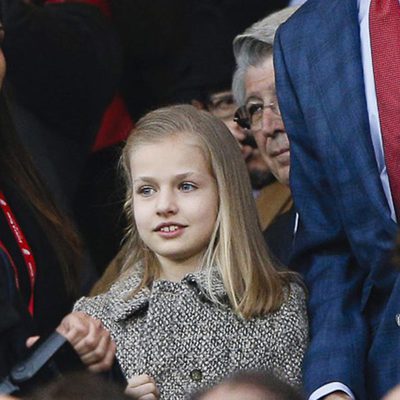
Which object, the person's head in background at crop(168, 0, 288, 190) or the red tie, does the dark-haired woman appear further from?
the person's head in background at crop(168, 0, 288, 190)

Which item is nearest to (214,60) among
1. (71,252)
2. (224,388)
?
(71,252)

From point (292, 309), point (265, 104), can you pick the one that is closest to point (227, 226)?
point (292, 309)

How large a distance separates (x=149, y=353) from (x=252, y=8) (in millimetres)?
2570

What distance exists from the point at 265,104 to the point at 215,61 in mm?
1238

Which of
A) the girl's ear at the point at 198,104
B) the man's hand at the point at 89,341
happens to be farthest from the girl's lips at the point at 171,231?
the girl's ear at the point at 198,104

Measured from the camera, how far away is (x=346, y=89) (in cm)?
516

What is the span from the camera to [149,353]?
200 inches

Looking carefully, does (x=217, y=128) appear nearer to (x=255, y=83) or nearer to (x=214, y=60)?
(x=255, y=83)

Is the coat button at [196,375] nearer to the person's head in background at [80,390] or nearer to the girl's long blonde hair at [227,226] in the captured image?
the girl's long blonde hair at [227,226]

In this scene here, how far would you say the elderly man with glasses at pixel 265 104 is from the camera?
19.3ft

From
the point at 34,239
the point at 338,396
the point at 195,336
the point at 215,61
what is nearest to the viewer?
the point at 338,396

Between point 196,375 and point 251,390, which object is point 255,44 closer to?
point 196,375

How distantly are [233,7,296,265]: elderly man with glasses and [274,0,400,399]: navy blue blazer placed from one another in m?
0.53

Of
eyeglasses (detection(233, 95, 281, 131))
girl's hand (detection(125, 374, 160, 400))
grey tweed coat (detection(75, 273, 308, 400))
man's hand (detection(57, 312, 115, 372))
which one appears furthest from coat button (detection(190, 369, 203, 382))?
eyeglasses (detection(233, 95, 281, 131))
